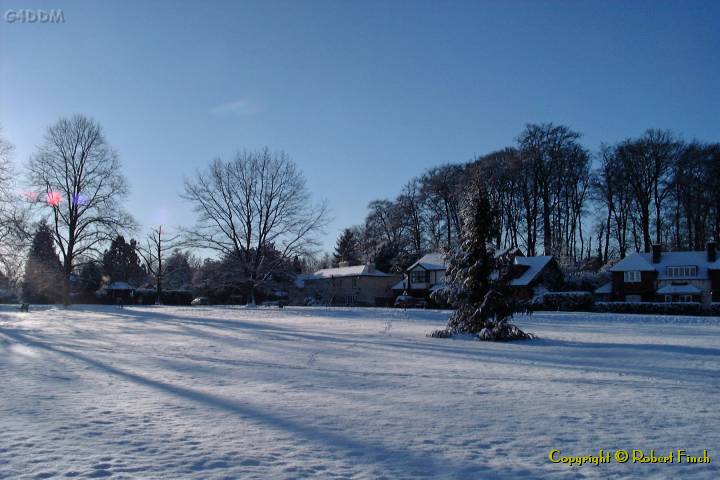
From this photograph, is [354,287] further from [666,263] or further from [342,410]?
[342,410]

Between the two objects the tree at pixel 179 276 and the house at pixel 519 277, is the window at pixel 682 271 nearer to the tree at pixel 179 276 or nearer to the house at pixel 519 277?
the house at pixel 519 277

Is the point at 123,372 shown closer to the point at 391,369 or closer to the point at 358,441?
the point at 391,369

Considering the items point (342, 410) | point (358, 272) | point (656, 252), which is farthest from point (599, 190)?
point (342, 410)

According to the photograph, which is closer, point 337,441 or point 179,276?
point 337,441

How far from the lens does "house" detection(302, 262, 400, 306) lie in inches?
2835

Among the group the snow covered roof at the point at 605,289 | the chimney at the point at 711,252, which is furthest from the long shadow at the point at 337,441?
the chimney at the point at 711,252

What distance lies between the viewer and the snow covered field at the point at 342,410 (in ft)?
21.0

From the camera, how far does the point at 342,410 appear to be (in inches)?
362

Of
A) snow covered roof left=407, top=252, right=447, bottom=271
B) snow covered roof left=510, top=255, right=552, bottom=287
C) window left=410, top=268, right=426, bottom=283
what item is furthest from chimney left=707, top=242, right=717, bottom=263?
window left=410, top=268, right=426, bottom=283

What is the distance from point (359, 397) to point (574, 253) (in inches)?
2340

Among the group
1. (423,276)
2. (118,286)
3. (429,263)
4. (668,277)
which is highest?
(429,263)

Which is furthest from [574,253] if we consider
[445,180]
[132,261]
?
[132,261]

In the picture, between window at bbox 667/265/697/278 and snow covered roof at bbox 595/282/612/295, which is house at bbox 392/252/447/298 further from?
window at bbox 667/265/697/278

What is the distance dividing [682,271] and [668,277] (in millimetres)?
1269
